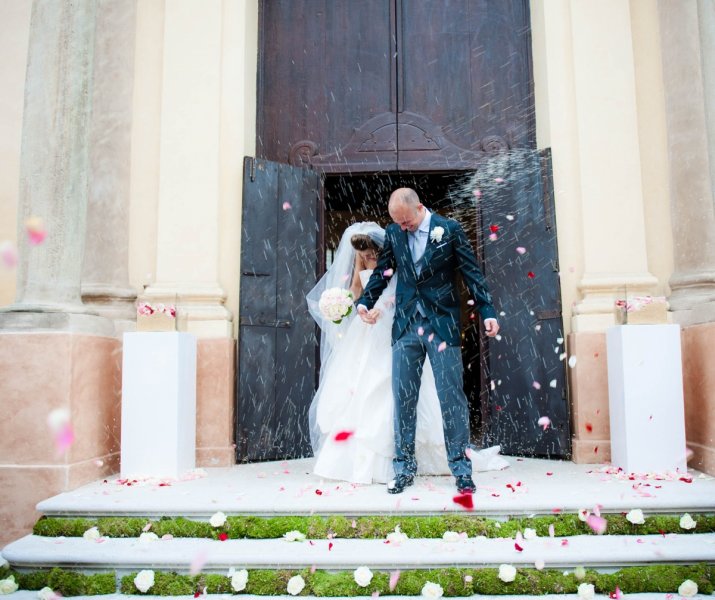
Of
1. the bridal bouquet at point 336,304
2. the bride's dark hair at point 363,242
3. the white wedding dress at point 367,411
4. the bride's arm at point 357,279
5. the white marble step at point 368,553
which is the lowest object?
the white marble step at point 368,553

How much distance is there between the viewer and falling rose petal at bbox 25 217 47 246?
511 centimetres

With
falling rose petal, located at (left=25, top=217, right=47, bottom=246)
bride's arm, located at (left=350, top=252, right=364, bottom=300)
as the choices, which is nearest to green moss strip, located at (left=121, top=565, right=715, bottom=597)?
bride's arm, located at (left=350, top=252, right=364, bottom=300)

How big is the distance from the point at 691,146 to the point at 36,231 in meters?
5.37

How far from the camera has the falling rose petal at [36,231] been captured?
5.11 m

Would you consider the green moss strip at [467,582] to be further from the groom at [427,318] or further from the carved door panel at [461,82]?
the carved door panel at [461,82]

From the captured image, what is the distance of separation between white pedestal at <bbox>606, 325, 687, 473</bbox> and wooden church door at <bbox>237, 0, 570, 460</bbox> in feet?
3.93

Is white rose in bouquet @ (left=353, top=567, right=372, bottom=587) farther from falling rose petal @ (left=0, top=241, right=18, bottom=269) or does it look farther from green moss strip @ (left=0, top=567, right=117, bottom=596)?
falling rose petal @ (left=0, top=241, right=18, bottom=269)

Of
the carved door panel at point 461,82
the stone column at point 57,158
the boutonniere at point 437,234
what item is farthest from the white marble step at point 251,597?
the carved door panel at point 461,82

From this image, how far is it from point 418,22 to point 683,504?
5054 mm

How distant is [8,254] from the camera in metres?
5.82

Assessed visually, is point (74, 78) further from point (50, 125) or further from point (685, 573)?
point (685, 573)

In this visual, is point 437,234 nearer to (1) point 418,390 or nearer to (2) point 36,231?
(1) point 418,390

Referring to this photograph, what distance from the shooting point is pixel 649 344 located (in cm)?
501

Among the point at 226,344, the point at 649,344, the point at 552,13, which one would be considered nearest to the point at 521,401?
the point at 649,344
